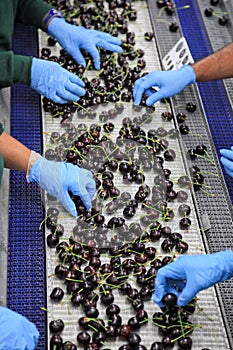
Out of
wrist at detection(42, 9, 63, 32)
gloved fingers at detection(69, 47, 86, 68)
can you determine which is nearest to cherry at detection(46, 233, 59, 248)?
gloved fingers at detection(69, 47, 86, 68)

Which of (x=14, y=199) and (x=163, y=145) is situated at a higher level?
(x=163, y=145)

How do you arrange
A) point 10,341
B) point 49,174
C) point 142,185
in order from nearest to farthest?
point 10,341, point 49,174, point 142,185

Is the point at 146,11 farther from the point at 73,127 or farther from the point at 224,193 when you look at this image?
the point at 224,193

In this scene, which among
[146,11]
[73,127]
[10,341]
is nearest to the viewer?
[10,341]

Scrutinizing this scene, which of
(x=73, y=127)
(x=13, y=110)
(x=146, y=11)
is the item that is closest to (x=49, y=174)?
(x=73, y=127)

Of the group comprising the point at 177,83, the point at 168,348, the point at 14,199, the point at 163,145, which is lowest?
the point at 168,348

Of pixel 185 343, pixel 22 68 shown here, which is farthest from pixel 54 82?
pixel 185 343
